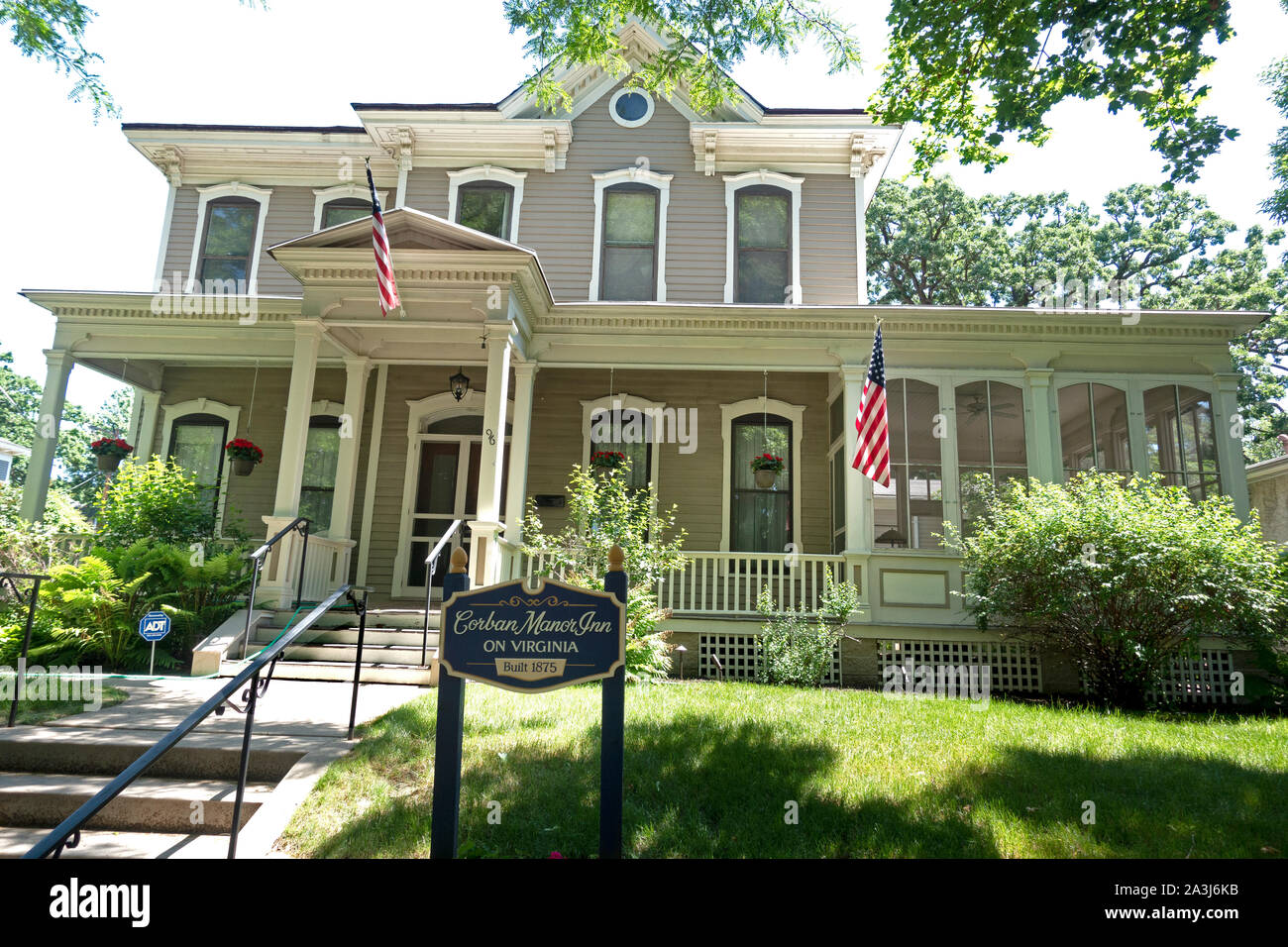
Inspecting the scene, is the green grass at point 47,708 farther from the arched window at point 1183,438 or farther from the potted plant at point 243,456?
the arched window at point 1183,438

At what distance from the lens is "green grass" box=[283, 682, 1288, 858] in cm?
372

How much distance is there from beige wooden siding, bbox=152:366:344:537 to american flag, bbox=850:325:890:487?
8.07 metres

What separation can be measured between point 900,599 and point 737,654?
212cm

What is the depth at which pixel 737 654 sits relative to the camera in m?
9.37

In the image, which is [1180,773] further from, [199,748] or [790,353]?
[790,353]

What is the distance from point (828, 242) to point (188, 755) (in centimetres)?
1092

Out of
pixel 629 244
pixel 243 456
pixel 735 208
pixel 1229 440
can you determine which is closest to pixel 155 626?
pixel 243 456

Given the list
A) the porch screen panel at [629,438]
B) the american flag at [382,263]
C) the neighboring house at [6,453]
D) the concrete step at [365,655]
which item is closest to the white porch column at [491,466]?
the concrete step at [365,655]

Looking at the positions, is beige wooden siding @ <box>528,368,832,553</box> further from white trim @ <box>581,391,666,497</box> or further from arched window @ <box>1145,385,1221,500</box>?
arched window @ <box>1145,385,1221,500</box>

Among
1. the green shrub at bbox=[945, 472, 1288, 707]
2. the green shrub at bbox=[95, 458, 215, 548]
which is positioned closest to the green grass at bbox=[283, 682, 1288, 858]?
the green shrub at bbox=[945, 472, 1288, 707]

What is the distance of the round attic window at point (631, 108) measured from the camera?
1281cm

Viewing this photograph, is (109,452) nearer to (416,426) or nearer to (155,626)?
(416,426)

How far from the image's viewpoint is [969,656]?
9500 mm
